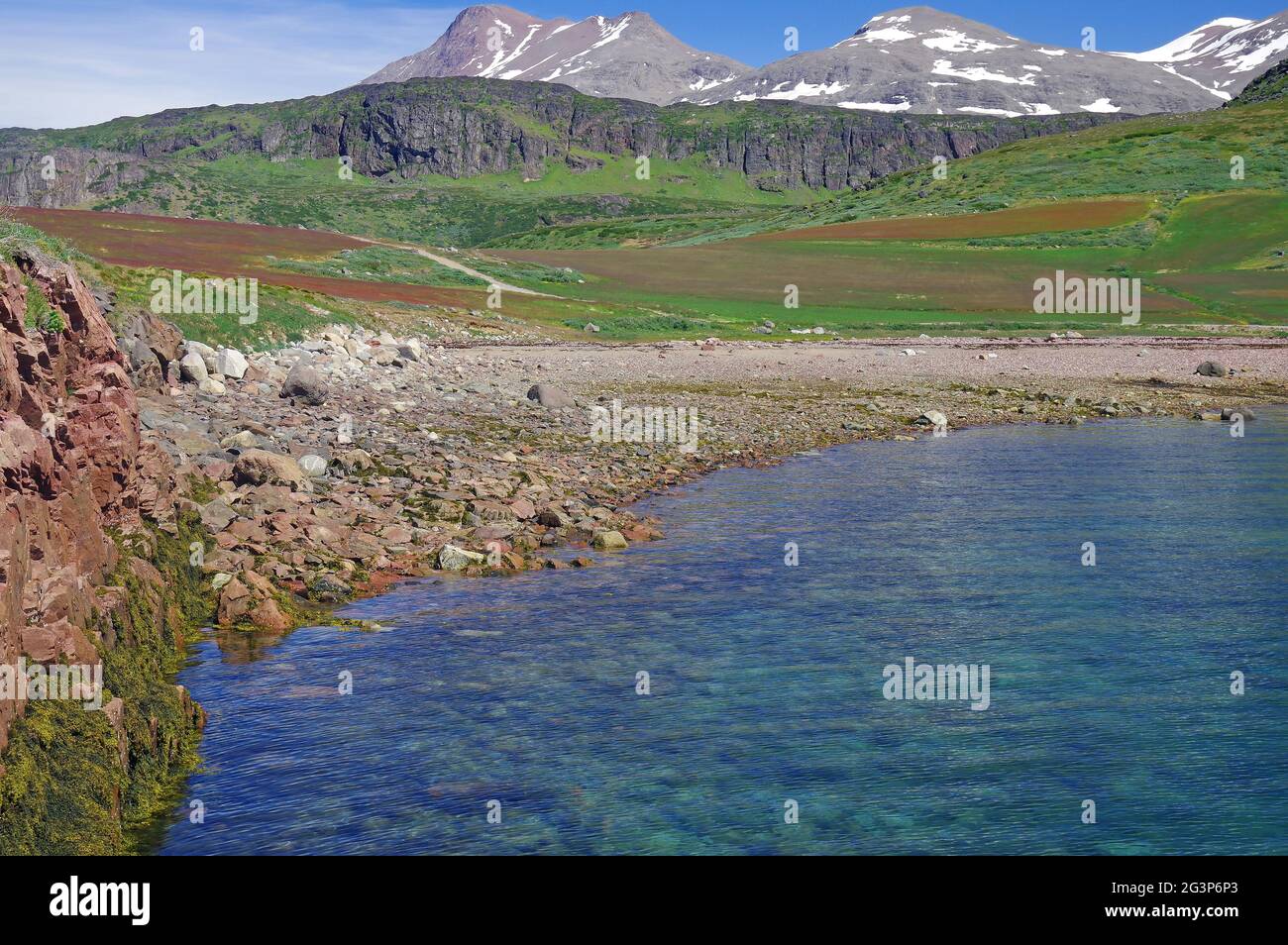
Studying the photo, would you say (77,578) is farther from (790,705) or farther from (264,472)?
(264,472)

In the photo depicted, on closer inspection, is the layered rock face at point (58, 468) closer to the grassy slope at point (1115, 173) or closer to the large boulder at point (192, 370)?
the large boulder at point (192, 370)

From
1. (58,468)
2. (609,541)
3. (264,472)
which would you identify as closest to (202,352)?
(264,472)

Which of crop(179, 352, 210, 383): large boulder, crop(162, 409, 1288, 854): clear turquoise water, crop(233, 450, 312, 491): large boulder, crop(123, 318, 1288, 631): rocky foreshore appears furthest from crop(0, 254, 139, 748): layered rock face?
crop(179, 352, 210, 383): large boulder

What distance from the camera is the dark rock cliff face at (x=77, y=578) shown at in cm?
1052

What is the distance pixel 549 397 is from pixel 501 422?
13.8ft

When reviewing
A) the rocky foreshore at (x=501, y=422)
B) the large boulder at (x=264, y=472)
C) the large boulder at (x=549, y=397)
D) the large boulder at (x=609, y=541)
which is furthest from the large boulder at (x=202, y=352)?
the large boulder at (x=609, y=541)

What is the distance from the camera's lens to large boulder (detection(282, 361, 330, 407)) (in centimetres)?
3328

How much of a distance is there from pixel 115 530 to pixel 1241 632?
16.8 meters

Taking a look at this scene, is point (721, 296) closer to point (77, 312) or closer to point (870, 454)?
point (870, 454)

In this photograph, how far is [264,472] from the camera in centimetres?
2302

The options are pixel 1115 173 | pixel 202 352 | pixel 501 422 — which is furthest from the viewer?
pixel 1115 173

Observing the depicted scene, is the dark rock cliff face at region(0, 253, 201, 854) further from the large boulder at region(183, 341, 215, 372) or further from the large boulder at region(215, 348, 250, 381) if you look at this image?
the large boulder at region(183, 341, 215, 372)

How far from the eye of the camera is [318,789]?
12.3 metres

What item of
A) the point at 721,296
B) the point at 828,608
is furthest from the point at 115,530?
the point at 721,296
